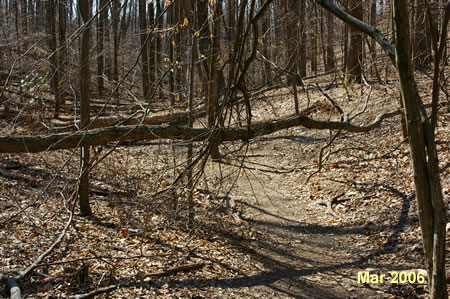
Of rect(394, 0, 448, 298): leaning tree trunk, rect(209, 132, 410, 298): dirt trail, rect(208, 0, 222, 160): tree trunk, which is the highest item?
rect(208, 0, 222, 160): tree trunk

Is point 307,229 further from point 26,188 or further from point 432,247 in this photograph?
point 26,188

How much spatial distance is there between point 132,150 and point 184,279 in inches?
249

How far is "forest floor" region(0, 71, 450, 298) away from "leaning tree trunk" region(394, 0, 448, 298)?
1605mm

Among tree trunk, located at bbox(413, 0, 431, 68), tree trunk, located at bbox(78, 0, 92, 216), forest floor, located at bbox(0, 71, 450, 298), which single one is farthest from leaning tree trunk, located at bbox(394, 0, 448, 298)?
tree trunk, located at bbox(78, 0, 92, 216)

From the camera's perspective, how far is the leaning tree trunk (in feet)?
9.89

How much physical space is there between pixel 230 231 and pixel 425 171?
4390mm

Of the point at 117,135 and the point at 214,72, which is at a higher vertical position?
the point at 214,72

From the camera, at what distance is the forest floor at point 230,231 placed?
4.96 m

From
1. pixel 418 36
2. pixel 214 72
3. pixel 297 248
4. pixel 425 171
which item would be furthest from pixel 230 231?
pixel 418 36

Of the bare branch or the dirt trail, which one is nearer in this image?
the bare branch

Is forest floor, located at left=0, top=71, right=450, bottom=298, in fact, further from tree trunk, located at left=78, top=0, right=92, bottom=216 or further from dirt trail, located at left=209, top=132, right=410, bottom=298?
tree trunk, located at left=78, top=0, right=92, bottom=216

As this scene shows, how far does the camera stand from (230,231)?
23.1 feet

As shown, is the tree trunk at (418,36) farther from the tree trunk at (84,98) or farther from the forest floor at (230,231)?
the tree trunk at (84,98)

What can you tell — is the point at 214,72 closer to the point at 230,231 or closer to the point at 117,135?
the point at 230,231
